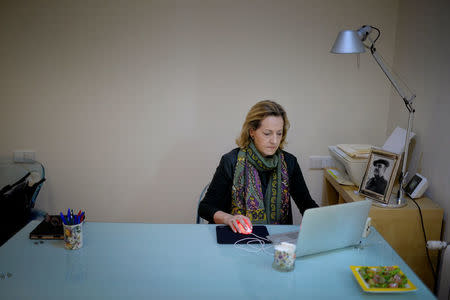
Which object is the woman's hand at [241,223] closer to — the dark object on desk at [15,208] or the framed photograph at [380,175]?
the framed photograph at [380,175]

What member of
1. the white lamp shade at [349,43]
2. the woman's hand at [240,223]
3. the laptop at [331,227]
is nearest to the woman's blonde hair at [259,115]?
the white lamp shade at [349,43]

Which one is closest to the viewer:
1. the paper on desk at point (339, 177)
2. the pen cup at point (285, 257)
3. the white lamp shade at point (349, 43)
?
the pen cup at point (285, 257)

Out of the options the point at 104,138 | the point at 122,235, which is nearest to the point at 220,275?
the point at 122,235

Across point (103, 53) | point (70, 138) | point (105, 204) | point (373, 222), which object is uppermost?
point (103, 53)

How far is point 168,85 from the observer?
9.59 ft

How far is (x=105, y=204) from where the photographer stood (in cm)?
312

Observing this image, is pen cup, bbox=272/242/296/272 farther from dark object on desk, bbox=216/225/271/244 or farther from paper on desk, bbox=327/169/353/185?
paper on desk, bbox=327/169/353/185

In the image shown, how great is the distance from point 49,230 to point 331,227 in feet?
3.93

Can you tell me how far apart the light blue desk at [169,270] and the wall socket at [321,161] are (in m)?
1.29

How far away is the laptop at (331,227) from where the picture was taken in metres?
1.45

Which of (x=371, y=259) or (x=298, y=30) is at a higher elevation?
(x=298, y=30)

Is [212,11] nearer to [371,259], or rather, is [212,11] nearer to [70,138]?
[70,138]

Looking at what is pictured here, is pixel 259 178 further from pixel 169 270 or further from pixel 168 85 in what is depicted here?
pixel 168 85

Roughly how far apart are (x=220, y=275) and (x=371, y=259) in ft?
2.04
